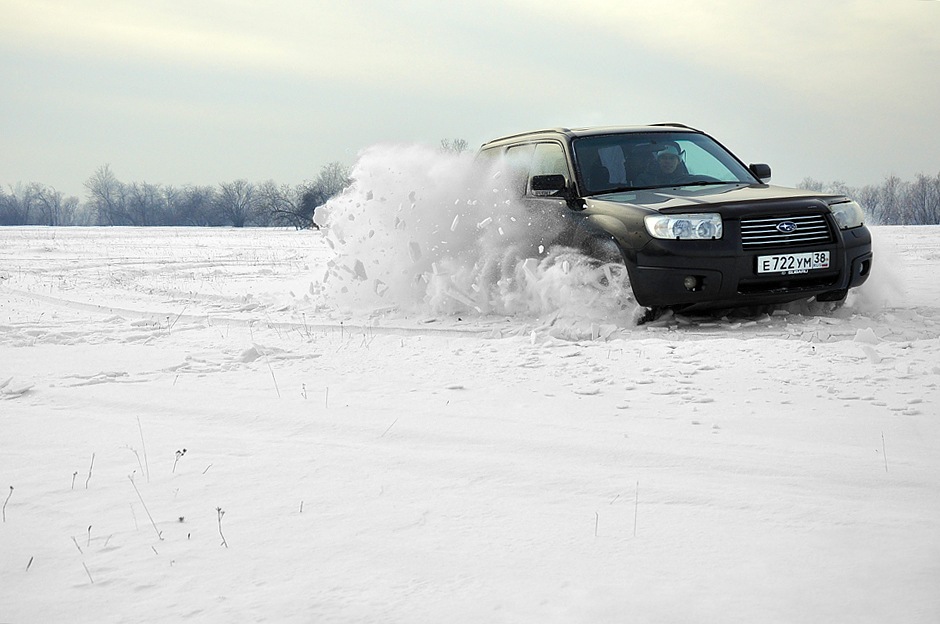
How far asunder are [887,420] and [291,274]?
39.8 ft

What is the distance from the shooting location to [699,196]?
7.12 meters

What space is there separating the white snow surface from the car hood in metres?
0.72

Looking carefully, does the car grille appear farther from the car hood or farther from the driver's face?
the driver's face

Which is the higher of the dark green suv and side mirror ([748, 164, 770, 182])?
side mirror ([748, 164, 770, 182])

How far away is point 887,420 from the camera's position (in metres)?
→ 4.18

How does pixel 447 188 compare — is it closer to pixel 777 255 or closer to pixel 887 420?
Answer: pixel 777 255

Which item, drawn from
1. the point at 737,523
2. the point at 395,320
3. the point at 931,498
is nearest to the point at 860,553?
the point at 737,523

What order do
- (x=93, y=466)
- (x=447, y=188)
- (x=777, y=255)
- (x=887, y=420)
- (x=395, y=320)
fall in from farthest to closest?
1. (x=447, y=188)
2. (x=395, y=320)
3. (x=777, y=255)
4. (x=887, y=420)
5. (x=93, y=466)

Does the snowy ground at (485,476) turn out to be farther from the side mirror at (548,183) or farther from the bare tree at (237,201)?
the bare tree at (237,201)

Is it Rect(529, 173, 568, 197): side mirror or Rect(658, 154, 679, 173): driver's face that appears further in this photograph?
Rect(658, 154, 679, 173): driver's face

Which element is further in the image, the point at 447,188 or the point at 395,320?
the point at 447,188

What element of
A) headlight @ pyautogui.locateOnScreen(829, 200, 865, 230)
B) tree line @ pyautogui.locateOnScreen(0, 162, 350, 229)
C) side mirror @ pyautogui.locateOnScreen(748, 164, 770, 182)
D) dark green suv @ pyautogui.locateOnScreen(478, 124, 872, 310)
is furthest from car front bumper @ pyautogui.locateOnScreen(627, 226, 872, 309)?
tree line @ pyautogui.locateOnScreen(0, 162, 350, 229)

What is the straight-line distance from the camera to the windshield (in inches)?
307

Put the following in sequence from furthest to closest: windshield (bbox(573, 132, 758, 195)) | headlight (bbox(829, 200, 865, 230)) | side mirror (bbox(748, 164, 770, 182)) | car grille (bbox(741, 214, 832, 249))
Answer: side mirror (bbox(748, 164, 770, 182)), windshield (bbox(573, 132, 758, 195)), headlight (bbox(829, 200, 865, 230)), car grille (bbox(741, 214, 832, 249))
